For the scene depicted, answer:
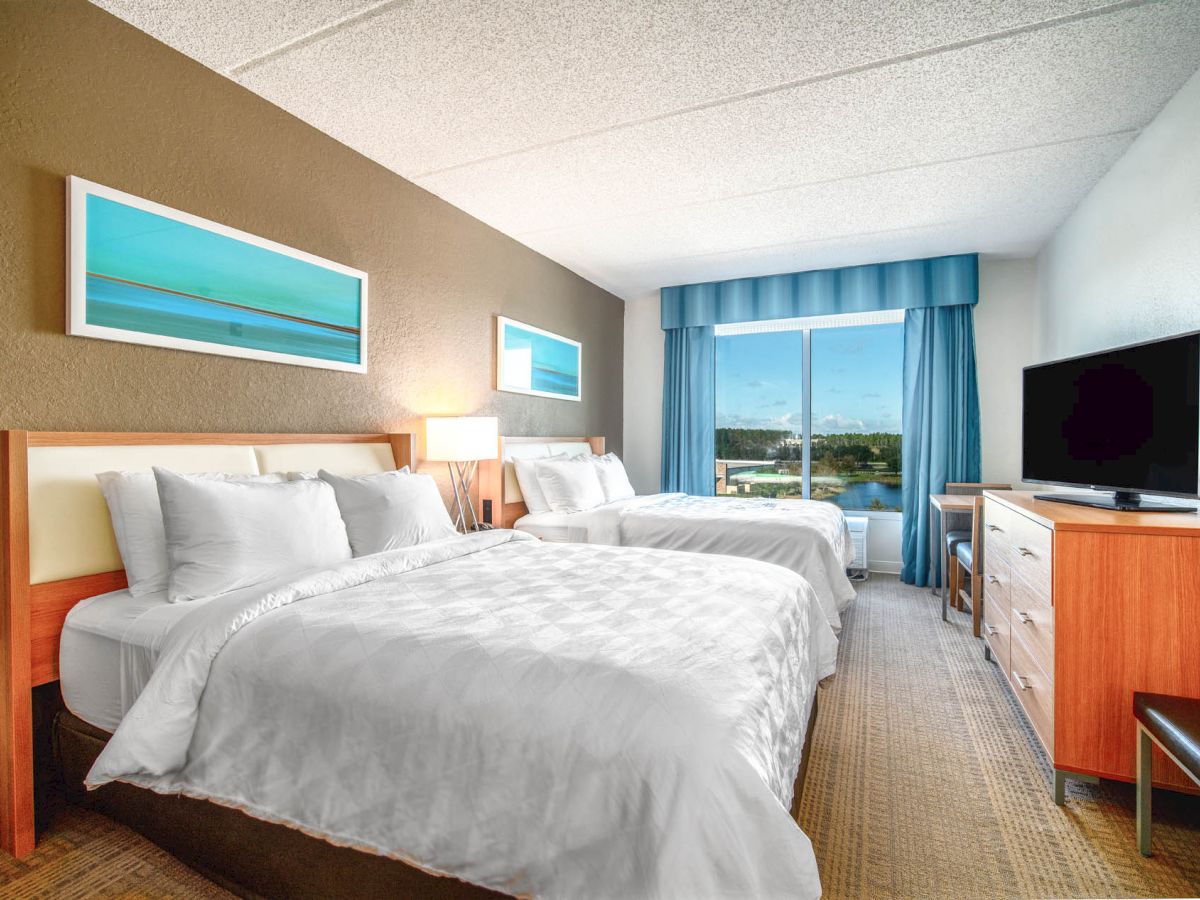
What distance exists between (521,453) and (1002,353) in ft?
12.4

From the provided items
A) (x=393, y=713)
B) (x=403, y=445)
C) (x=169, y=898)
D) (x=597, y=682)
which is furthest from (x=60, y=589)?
(x=597, y=682)

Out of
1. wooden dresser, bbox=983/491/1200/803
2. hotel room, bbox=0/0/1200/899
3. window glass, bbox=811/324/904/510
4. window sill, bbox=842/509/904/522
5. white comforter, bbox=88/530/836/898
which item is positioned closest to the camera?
white comforter, bbox=88/530/836/898

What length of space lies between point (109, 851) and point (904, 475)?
511 cm

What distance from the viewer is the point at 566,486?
407 cm

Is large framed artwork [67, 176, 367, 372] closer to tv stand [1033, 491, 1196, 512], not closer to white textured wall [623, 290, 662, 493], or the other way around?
tv stand [1033, 491, 1196, 512]

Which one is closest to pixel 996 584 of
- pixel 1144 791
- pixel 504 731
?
pixel 1144 791

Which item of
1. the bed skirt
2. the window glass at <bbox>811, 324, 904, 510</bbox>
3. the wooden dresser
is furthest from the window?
the bed skirt

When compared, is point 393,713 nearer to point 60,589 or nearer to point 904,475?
point 60,589

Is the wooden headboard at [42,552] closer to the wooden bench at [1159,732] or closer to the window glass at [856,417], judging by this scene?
the wooden bench at [1159,732]

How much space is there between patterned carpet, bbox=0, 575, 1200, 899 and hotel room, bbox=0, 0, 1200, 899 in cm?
1

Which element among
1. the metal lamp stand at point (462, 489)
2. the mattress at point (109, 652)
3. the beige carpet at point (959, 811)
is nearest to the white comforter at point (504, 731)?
the mattress at point (109, 652)

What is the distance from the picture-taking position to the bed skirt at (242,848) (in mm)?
1294

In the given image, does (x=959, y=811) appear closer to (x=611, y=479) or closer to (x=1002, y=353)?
(x=611, y=479)

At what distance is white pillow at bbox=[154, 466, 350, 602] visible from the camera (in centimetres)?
186
